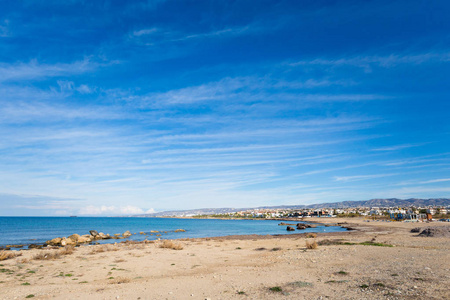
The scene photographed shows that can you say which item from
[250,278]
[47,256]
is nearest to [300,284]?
[250,278]

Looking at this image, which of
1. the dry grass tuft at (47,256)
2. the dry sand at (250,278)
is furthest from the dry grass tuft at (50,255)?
the dry sand at (250,278)

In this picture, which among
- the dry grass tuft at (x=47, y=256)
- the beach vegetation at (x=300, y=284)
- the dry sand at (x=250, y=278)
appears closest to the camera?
the dry sand at (x=250, y=278)

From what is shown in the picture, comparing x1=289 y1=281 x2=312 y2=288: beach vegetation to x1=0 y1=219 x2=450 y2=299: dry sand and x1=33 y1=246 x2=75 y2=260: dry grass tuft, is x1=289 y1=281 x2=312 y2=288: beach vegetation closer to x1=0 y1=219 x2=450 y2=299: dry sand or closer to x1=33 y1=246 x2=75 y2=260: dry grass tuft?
x1=0 y1=219 x2=450 y2=299: dry sand

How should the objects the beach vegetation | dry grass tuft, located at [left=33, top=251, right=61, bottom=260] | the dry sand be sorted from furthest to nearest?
dry grass tuft, located at [left=33, top=251, right=61, bottom=260]
the beach vegetation
the dry sand

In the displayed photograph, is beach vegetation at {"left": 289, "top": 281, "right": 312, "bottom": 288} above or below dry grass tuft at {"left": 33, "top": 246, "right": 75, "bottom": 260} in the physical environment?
above

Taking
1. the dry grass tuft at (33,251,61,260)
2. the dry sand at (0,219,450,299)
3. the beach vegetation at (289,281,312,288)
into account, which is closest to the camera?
the dry sand at (0,219,450,299)

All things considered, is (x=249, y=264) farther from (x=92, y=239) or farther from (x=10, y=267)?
(x=92, y=239)

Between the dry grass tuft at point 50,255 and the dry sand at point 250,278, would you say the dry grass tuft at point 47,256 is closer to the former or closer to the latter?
the dry grass tuft at point 50,255

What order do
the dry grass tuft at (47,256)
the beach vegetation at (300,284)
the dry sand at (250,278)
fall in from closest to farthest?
the dry sand at (250,278)
the beach vegetation at (300,284)
the dry grass tuft at (47,256)

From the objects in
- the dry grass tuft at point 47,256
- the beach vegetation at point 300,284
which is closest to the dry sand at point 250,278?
the beach vegetation at point 300,284

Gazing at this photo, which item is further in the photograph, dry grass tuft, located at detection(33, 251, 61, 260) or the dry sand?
dry grass tuft, located at detection(33, 251, 61, 260)

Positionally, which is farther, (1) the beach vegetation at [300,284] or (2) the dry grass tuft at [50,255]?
(2) the dry grass tuft at [50,255]

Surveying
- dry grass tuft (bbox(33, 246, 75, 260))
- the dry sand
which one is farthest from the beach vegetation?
dry grass tuft (bbox(33, 246, 75, 260))

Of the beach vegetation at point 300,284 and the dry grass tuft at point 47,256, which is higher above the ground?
the beach vegetation at point 300,284
